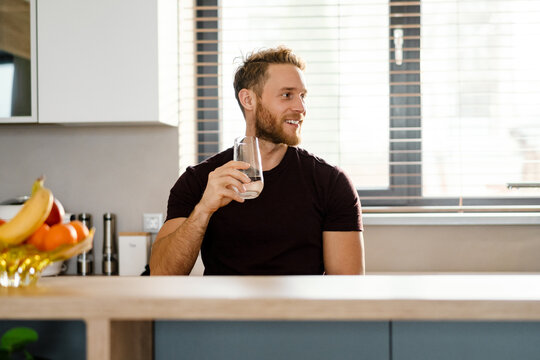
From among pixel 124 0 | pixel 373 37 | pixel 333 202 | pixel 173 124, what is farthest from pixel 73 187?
pixel 373 37

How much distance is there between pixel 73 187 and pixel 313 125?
1.17 meters

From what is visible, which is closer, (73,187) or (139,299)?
(139,299)

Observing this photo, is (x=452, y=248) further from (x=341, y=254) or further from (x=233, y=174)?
(x=233, y=174)

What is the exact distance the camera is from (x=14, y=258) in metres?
0.92

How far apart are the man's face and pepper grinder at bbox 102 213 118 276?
3.04 ft

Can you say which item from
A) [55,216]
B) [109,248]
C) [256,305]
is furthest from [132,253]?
[256,305]

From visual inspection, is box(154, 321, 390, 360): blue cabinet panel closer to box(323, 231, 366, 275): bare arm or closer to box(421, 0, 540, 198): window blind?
box(323, 231, 366, 275): bare arm

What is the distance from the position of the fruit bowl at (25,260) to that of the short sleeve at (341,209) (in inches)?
42.3

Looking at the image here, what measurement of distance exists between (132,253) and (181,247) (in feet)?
3.04

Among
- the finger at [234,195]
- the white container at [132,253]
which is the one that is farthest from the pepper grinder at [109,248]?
the finger at [234,195]

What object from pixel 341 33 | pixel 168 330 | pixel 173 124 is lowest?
pixel 168 330

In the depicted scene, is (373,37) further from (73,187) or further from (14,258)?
(14,258)

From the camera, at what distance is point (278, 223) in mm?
1835

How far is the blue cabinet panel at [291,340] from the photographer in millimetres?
939
